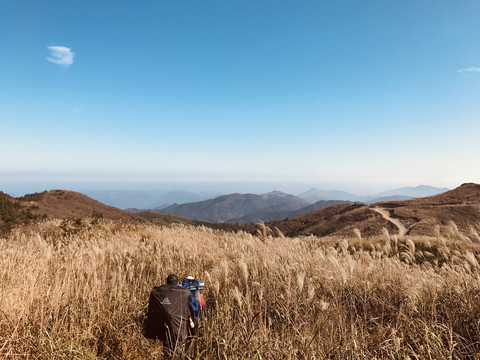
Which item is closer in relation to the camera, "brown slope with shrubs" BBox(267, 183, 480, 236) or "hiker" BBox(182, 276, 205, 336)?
"hiker" BBox(182, 276, 205, 336)

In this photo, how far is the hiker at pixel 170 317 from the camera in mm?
3689

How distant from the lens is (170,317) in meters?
3.68

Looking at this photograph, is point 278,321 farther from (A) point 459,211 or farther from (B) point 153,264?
(A) point 459,211

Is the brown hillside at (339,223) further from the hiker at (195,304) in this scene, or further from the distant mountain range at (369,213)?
the hiker at (195,304)

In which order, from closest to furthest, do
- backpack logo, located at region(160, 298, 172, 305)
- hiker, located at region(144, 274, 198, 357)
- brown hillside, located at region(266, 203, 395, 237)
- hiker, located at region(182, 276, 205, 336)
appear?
hiker, located at region(144, 274, 198, 357) → backpack logo, located at region(160, 298, 172, 305) → hiker, located at region(182, 276, 205, 336) → brown hillside, located at region(266, 203, 395, 237)

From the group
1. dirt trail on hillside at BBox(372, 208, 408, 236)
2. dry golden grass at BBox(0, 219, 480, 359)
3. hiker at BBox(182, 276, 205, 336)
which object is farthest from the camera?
dirt trail on hillside at BBox(372, 208, 408, 236)

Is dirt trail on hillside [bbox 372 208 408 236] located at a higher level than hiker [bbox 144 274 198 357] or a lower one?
lower

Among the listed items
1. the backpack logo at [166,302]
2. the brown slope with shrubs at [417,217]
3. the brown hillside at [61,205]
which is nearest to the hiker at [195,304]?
the backpack logo at [166,302]

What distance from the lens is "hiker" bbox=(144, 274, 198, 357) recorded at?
369 centimetres

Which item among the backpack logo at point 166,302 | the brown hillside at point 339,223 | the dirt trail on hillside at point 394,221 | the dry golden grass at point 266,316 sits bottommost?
the brown hillside at point 339,223

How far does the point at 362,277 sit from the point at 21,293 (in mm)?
6304

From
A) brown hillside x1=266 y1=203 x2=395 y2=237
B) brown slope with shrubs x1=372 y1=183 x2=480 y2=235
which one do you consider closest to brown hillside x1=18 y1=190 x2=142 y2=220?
brown hillside x1=266 y1=203 x2=395 y2=237

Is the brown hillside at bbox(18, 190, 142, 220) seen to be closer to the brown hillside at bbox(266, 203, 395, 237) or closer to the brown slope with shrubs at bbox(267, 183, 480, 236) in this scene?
the brown hillside at bbox(266, 203, 395, 237)

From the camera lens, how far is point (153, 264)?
6262 mm
